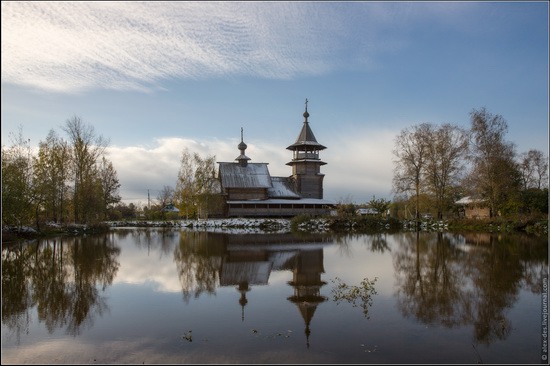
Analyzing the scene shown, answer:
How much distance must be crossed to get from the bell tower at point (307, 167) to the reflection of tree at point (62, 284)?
37.9 metres

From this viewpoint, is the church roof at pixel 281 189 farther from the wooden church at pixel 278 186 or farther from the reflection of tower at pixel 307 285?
the reflection of tower at pixel 307 285

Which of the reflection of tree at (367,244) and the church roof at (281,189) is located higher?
the church roof at (281,189)

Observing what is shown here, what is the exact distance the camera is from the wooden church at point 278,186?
168ft

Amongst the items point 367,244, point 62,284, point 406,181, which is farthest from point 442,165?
point 62,284

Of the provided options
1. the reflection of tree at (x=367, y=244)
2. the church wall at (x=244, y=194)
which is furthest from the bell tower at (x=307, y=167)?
the reflection of tree at (x=367, y=244)

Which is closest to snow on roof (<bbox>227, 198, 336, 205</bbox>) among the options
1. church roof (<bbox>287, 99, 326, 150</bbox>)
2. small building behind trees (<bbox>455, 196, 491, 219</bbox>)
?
church roof (<bbox>287, 99, 326, 150</bbox>)

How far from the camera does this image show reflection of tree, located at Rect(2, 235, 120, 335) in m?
7.98

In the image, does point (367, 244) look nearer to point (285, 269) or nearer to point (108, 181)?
point (285, 269)

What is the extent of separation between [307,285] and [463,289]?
3896 mm

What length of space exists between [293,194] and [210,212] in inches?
442

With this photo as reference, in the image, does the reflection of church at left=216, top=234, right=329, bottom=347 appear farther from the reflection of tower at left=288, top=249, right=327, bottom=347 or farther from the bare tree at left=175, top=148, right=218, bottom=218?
the bare tree at left=175, top=148, right=218, bottom=218

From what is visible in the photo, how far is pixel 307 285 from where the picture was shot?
1098 cm

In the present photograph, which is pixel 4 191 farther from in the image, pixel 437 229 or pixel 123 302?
pixel 437 229

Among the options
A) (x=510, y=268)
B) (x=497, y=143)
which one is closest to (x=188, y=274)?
(x=510, y=268)
